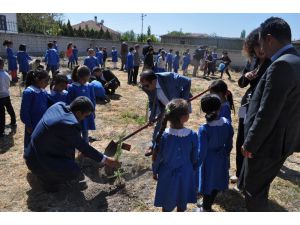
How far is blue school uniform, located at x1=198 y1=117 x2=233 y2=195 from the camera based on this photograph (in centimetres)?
325

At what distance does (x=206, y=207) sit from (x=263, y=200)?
Answer: 90cm

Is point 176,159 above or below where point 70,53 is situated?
below

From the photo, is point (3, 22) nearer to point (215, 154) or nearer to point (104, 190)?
point (104, 190)

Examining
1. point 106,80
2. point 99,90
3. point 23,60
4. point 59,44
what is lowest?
point 99,90

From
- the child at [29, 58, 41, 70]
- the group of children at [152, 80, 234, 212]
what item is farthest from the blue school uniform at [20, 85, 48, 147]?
the child at [29, 58, 41, 70]

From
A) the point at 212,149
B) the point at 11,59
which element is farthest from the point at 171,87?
the point at 11,59

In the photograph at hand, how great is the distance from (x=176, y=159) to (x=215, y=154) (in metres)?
0.66

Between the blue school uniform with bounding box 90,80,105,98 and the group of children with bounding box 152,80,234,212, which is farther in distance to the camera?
the blue school uniform with bounding box 90,80,105,98

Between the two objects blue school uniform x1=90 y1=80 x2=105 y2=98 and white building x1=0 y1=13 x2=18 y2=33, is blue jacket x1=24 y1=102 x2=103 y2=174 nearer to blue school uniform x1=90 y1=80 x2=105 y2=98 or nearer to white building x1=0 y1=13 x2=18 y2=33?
blue school uniform x1=90 y1=80 x2=105 y2=98

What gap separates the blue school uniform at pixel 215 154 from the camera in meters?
3.25

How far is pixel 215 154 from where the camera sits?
3.37 metres

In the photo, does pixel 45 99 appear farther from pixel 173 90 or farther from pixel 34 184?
pixel 173 90

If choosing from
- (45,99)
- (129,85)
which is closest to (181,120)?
(45,99)

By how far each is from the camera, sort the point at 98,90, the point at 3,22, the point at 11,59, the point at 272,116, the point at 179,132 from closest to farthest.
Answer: the point at 272,116 → the point at 179,132 → the point at 98,90 → the point at 11,59 → the point at 3,22
